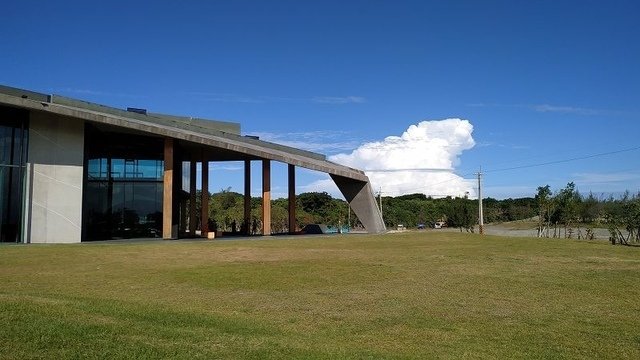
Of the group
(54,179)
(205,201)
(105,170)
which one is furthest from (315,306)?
(205,201)

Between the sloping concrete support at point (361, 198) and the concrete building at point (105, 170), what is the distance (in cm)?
8

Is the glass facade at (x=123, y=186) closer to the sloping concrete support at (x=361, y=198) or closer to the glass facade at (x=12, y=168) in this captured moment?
the glass facade at (x=12, y=168)

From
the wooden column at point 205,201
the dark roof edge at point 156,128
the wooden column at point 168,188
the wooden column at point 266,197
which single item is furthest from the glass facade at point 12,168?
the wooden column at point 266,197

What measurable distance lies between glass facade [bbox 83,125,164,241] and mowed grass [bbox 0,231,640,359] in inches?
530

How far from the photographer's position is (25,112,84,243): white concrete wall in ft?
88.0

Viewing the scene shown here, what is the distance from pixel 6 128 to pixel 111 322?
2317 cm

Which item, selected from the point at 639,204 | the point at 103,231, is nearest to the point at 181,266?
the point at 103,231

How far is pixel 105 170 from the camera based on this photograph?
33906 mm

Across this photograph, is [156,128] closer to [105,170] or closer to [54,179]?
[54,179]

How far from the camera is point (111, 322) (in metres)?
Answer: 7.08

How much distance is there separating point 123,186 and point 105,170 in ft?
5.04

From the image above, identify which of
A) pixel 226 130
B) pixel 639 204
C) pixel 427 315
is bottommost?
pixel 427 315

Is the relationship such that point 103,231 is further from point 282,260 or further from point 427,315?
point 427,315

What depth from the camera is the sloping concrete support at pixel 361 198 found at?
41375mm
